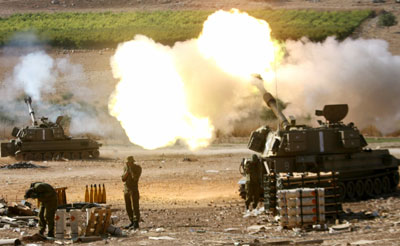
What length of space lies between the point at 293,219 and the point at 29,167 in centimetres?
2452

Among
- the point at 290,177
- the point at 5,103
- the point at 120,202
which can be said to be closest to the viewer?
the point at 290,177

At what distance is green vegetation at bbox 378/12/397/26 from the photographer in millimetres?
87062

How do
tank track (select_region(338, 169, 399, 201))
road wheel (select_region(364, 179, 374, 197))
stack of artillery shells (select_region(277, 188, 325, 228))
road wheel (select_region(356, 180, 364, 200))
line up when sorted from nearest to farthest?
stack of artillery shells (select_region(277, 188, 325, 228)) → tank track (select_region(338, 169, 399, 201)) → road wheel (select_region(356, 180, 364, 200)) → road wheel (select_region(364, 179, 374, 197))

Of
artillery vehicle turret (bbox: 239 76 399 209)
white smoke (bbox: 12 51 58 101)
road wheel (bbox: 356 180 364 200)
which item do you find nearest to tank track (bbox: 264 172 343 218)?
artillery vehicle turret (bbox: 239 76 399 209)

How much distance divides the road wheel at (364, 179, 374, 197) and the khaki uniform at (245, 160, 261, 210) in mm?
4517

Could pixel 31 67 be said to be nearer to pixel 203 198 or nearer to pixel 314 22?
pixel 314 22

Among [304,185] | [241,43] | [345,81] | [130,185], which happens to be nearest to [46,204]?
[130,185]

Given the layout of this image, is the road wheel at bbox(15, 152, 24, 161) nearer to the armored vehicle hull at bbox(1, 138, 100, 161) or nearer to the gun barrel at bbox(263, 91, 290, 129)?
the armored vehicle hull at bbox(1, 138, 100, 161)

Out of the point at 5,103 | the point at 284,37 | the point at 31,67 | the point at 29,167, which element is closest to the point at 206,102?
the point at 29,167

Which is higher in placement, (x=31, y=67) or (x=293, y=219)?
(x=31, y=67)

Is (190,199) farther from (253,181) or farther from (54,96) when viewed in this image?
(54,96)

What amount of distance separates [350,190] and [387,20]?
199ft

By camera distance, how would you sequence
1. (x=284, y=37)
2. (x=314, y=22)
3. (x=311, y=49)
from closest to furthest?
(x=311, y=49)
(x=284, y=37)
(x=314, y=22)

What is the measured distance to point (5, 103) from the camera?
73.1 m
